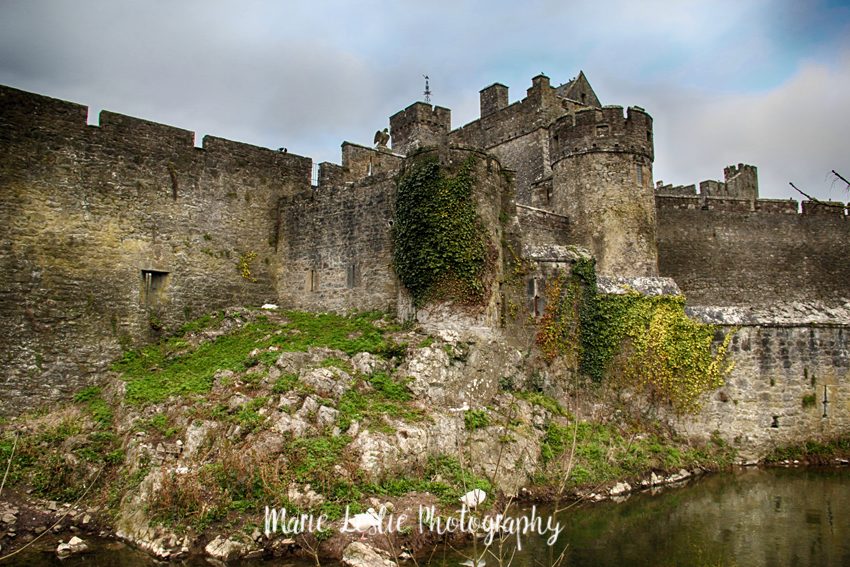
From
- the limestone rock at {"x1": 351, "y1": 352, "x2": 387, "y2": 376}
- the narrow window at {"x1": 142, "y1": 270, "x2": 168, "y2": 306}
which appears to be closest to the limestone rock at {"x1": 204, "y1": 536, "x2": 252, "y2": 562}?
the limestone rock at {"x1": 351, "y1": 352, "x2": 387, "y2": 376}

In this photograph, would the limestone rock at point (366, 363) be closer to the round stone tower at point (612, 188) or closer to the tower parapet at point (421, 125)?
the round stone tower at point (612, 188)

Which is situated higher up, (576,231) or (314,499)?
(576,231)

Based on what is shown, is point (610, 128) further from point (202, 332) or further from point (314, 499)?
point (314, 499)

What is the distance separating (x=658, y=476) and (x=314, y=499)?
7.98 m

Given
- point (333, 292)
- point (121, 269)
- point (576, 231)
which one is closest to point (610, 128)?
point (576, 231)

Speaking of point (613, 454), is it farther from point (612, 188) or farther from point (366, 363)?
point (612, 188)

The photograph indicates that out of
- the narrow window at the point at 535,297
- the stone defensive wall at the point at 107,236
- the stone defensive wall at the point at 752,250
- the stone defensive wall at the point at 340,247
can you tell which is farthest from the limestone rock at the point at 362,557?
the stone defensive wall at the point at 752,250

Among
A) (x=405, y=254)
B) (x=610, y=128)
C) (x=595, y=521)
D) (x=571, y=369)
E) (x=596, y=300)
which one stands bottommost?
(x=595, y=521)

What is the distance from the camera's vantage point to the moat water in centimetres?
1101

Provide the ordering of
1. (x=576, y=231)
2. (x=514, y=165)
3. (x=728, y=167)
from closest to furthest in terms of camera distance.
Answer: (x=576, y=231) → (x=514, y=165) → (x=728, y=167)

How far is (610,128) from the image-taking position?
67.6 feet

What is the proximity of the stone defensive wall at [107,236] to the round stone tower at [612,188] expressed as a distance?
8743 mm

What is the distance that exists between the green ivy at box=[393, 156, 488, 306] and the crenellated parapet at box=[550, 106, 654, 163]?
5238 millimetres

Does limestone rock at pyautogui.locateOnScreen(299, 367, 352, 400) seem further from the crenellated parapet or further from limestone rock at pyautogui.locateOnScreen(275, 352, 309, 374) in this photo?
the crenellated parapet
